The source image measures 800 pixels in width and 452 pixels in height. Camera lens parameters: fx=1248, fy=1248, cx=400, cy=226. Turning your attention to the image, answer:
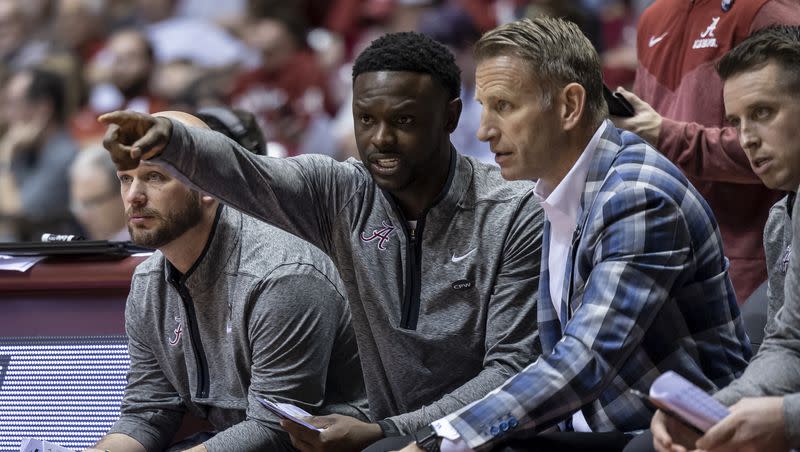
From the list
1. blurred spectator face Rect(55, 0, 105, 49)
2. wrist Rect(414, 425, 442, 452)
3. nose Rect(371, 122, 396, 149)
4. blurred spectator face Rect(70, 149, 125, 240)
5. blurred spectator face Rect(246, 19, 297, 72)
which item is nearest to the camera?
wrist Rect(414, 425, 442, 452)

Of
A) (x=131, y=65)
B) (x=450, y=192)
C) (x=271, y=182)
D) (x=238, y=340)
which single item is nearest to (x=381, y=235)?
(x=450, y=192)

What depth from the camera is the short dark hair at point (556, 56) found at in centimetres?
273

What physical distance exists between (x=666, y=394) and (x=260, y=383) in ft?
4.83

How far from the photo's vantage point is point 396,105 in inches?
120

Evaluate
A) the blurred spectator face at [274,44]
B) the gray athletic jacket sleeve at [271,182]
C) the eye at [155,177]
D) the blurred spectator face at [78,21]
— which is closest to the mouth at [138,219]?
the eye at [155,177]

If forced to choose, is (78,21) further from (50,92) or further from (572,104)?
(572,104)

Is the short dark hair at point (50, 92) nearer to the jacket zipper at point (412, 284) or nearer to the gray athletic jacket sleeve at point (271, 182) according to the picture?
the gray athletic jacket sleeve at point (271, 182)

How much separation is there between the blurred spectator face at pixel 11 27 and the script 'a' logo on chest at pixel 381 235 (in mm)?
5601

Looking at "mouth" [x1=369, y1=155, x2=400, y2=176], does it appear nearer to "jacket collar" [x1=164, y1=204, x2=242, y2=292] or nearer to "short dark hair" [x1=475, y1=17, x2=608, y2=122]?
"short dark hair" [x1=475, y1=17, x2=608, y2=122]

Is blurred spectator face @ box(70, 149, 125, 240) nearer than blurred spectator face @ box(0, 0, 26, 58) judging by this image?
Yes

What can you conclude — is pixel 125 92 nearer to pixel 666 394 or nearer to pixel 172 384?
pixel 172 384

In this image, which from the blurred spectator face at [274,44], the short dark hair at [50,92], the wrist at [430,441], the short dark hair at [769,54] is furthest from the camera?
the short dark hair at [50,92]

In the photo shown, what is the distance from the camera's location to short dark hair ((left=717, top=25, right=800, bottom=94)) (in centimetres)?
269

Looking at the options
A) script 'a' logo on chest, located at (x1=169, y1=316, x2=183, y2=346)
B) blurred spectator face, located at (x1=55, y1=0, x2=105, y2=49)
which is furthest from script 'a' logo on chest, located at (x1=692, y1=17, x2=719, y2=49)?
blurred spectator face, located at (x1=55, y1=0, x2=105, y2=49)
